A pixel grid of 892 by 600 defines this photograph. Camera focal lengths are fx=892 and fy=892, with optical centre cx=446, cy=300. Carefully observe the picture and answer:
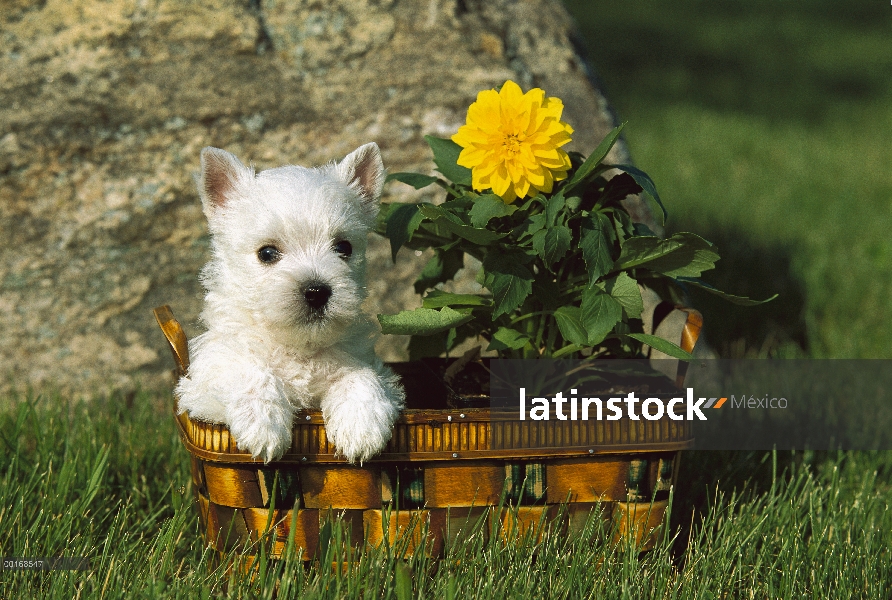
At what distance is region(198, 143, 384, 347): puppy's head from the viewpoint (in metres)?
2.52

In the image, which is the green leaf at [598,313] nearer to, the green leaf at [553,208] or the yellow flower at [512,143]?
the green leaf at [553,208]

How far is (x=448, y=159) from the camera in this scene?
300cm

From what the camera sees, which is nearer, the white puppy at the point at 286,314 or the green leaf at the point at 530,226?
Answer: the white puppy at the point at 286,314

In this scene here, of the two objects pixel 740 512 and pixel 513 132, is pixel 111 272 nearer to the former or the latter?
pixel 513 132

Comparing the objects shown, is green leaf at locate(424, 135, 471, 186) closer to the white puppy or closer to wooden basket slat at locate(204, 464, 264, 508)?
the white puppy

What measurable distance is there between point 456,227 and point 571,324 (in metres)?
0.47

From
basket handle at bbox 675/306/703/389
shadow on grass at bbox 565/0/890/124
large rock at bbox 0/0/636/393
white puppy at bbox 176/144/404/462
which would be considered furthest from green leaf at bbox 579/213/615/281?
shadow on grass at bbox 565/0/890/124

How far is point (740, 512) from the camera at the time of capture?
3154 mm

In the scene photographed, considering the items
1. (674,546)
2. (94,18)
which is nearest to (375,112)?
(94,18)

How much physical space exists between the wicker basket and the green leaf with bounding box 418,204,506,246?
0.52 metres

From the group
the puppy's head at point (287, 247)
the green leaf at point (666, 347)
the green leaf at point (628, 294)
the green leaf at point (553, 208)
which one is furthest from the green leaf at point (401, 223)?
the green leaf at point (666, 347)

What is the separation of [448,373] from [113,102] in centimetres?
212

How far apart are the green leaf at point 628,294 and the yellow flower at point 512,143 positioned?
14.3 inches

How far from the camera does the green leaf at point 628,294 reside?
107 inches
